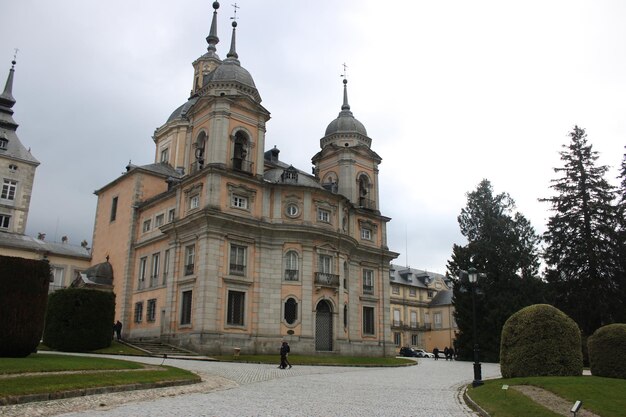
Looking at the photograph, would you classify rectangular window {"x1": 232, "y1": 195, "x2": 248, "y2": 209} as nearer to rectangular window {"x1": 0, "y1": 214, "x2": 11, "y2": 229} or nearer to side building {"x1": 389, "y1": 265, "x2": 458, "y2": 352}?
rectangular window {"x1": 0, "y1": 214, "x2": 11, "y2": 229}

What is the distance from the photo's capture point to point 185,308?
35906mm

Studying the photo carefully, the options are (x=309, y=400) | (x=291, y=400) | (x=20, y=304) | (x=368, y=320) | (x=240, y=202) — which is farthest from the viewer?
(x=368, y=320)

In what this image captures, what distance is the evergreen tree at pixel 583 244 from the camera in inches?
1542

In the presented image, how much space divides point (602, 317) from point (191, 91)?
4520 centimetres

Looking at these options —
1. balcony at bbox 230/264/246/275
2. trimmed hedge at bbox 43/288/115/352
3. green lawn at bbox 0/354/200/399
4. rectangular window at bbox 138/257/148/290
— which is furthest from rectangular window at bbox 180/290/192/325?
green lawn at bbox 0/354/200/399

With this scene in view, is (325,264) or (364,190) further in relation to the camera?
(364,190)

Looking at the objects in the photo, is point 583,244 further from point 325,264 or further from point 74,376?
point 74,376

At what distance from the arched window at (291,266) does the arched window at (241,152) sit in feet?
22.8

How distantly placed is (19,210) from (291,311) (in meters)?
40.0

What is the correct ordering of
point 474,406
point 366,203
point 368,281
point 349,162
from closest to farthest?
point 474,406
point 368,281
point 349,162
point 366,203

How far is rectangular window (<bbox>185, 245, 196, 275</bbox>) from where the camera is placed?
3619 cm

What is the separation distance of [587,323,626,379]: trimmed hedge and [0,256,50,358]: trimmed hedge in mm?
22821

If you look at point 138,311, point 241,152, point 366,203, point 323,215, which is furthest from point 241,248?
point 366,203

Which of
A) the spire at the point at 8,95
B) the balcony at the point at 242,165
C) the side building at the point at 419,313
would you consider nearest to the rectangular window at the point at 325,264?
the balcony at the point at 242,165
